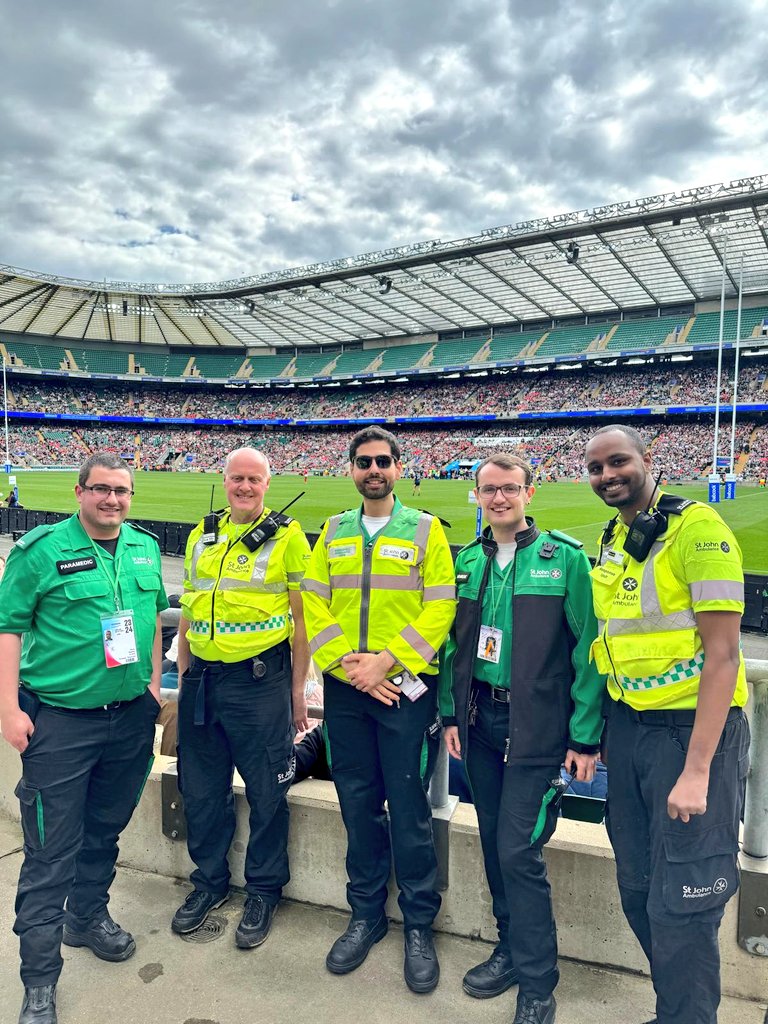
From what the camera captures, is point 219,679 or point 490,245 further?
point 490,245

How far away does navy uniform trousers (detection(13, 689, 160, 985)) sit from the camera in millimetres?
2514

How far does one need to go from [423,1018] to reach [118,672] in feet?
5.91

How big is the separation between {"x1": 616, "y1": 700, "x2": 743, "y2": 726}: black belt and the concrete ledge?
0.70m

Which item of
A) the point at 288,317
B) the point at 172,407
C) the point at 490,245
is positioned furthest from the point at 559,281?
the point at 172,407

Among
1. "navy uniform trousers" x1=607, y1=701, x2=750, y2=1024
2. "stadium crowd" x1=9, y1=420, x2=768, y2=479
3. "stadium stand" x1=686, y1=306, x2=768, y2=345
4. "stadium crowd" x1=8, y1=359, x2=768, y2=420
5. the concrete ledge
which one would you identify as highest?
"stadium stand" x1=686, y1=306, x2=768, y2=345

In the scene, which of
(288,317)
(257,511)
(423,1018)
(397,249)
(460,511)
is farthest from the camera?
(288,317)

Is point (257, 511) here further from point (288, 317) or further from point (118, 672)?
point (288, 317)

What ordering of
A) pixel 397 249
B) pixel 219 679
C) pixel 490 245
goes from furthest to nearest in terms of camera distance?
pixel 397 249
pixel 490 245
pixel 219 679

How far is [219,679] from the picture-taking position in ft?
9.77

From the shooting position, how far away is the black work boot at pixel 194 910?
2.83 m

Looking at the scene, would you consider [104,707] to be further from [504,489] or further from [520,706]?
[504,489]

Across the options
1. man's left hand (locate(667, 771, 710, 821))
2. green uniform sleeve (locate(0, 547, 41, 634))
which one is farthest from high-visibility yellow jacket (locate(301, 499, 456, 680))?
green uniform sleeve (locate(0, 547, 41, 634))

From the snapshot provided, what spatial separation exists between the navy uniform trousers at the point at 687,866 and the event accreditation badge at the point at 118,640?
2104 mm

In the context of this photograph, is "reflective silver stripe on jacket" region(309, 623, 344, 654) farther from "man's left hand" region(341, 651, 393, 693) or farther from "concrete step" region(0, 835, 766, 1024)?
"concrete step" region(0, 835, 766, 1024)
